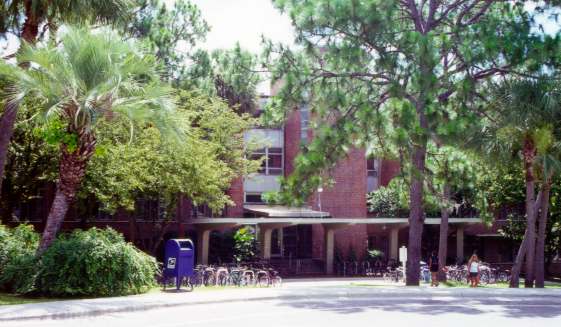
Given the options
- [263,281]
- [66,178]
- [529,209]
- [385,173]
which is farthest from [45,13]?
[385,173]

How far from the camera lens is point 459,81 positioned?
19750 mm

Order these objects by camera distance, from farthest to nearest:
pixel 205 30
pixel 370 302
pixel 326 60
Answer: pixel 205 30 → pixel 326 60 → pixel 370 302

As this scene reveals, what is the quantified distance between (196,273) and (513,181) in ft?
67.7

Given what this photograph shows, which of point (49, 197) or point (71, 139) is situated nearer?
point (71, 139)

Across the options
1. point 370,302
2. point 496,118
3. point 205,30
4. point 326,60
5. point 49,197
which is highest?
point 205,30

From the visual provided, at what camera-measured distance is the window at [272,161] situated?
127 ft

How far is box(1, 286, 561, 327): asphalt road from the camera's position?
467 inches

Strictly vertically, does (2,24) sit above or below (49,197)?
above

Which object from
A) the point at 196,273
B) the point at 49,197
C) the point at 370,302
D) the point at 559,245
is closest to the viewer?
the point at 370,302

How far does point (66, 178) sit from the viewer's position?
55.1 ft

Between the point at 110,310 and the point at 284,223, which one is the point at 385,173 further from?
the point at 110,310

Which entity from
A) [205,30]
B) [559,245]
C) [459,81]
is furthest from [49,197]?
[559,245]

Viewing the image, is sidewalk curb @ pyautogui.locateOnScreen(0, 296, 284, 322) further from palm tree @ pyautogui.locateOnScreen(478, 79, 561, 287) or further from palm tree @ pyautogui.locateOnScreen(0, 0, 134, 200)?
palm tree @ pyautogui.locateOnScreen(478, 79, 561, 287)

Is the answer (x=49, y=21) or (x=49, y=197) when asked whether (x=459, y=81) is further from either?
(x=49, y=197)
